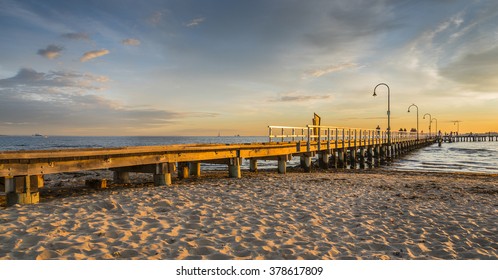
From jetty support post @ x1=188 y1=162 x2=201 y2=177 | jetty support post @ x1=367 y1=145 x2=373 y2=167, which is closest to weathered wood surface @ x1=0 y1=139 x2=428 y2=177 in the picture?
jetty support post @ x1=188 y1=162 x2=201 y2=177

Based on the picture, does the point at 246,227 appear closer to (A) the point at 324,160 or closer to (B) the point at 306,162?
(B) the point at 306,162

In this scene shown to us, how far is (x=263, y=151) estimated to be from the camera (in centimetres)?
1466

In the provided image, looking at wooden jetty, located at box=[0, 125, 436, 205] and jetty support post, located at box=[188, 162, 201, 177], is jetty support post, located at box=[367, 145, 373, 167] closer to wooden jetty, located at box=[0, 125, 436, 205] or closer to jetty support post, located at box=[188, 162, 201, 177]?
wooden jetty, located at box=[0, 125, 436, 205]

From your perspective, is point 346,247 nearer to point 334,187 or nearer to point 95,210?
point 95,210

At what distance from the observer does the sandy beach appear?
4.85m

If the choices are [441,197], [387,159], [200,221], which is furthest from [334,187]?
[387,159]

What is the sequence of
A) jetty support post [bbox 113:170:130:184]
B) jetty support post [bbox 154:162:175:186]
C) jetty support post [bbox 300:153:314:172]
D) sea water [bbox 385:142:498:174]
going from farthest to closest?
sea water [bbox 385:142:498:174]
jetty support post [bbox 300:153:314:172]
jetty support post [bbox 113:170:130:184]
jetty support post [bbox 154:162:175:186]

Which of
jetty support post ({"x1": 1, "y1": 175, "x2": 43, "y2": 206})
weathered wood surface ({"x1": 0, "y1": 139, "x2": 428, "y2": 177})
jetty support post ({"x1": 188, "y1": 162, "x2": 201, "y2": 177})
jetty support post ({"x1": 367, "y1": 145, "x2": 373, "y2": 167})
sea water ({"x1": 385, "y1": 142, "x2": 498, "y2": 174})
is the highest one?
weathered wood surface ({"x1": 0, "y1": 139, "x2": 428, "y2": 177})

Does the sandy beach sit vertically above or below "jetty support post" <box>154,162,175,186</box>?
below

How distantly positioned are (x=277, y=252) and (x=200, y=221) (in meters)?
1.88

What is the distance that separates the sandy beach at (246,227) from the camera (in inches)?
191

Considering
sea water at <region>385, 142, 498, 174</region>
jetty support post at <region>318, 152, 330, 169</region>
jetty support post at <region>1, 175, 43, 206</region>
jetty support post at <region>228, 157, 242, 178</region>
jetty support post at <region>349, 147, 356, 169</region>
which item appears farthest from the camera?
jetty support post at <region>349, 147, 356, 169</region>

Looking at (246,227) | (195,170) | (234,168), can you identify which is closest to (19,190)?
(246,227)

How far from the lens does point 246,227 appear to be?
5992 mm
